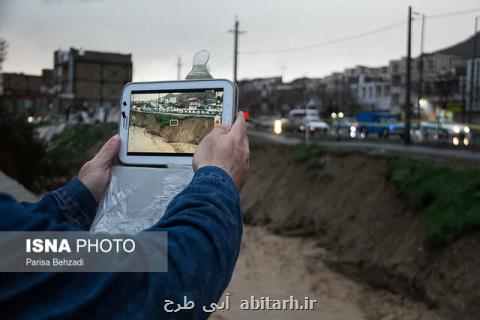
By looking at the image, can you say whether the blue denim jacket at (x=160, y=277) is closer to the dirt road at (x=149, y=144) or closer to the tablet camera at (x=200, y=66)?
the dirt road at (x=149, y=144)

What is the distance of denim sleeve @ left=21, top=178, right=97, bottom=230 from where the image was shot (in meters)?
2.06

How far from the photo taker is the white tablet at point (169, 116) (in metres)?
2.18

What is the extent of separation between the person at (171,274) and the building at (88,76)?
6537cm

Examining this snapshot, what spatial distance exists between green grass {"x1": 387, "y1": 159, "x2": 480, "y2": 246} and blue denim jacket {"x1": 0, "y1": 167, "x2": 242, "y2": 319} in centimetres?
876

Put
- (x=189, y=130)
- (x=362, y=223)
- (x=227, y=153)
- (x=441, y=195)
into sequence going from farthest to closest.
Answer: (x=362, y=223) < (x=441, y=195) < (x=189, y=130) < (x=227, y=153)

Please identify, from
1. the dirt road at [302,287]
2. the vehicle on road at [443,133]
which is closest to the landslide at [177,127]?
the dirt road at [302,287]

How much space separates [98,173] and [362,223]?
462 inches

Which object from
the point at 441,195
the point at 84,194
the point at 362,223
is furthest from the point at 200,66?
the point at 362,223

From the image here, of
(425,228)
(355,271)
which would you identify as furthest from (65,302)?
(355,271)

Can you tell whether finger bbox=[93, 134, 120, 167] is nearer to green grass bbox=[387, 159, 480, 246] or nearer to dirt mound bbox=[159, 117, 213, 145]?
dirt mound bbox=[159, 117, 213, 145]

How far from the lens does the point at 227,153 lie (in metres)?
1.70

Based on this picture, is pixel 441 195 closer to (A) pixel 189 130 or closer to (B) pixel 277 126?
(A) pixel 189 130

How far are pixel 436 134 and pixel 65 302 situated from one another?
107 feet

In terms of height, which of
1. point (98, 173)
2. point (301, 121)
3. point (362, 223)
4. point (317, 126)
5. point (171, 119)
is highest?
point (301, 121)
